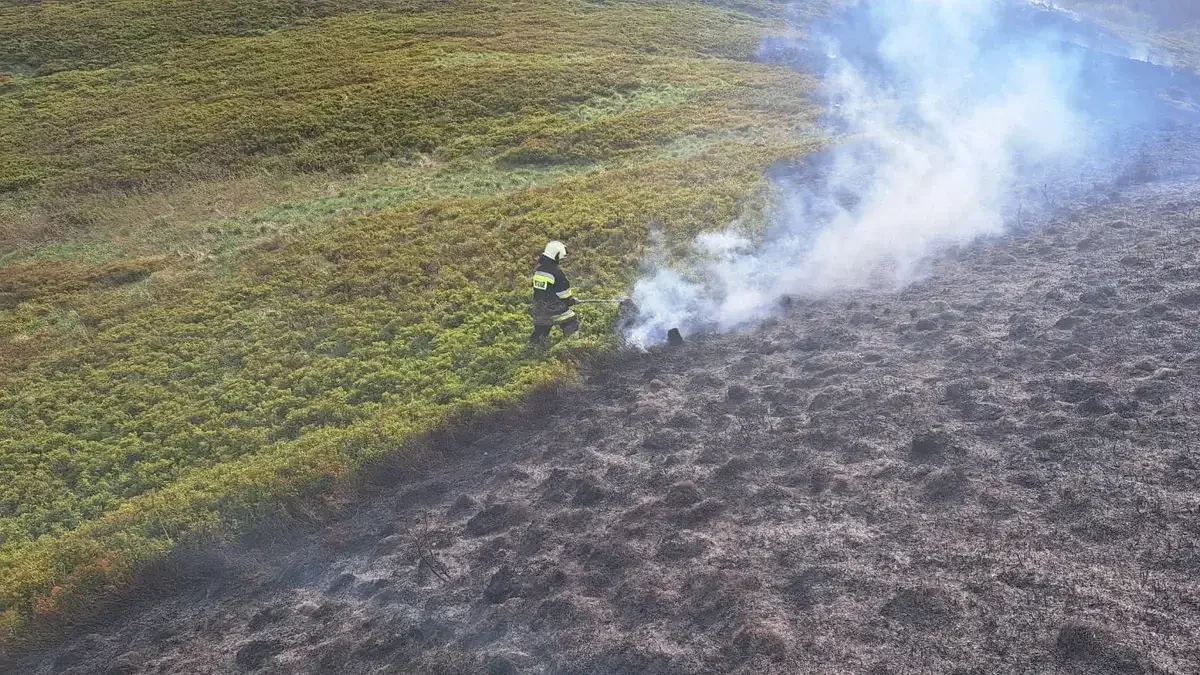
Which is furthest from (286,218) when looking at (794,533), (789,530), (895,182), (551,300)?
(794,533)

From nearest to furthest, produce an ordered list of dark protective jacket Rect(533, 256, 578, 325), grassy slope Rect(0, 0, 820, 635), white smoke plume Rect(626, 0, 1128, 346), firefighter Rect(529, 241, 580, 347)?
grassy slope Rect(0, 0, 820, 635) < firefighter Rect(529, 241, 580, 347) < dark protective jacket Rect(533, 256, 578, 325) < white smoke plume Rect(626, 0, 1128, 346)

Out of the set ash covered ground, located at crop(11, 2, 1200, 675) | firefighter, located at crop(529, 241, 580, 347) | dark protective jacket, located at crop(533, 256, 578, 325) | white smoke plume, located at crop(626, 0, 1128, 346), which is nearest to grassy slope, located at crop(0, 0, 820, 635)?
firefighter, located at crop(529, 241, 580, 347)

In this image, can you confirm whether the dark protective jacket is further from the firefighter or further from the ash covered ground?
the ash covered ground

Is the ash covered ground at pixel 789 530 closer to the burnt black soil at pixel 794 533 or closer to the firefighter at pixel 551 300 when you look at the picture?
the burnt black soil at pixel 794 533

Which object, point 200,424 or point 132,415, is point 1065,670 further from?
point 132,415

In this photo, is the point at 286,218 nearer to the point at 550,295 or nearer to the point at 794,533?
the point at 550,295

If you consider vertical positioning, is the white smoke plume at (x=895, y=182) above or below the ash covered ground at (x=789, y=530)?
above

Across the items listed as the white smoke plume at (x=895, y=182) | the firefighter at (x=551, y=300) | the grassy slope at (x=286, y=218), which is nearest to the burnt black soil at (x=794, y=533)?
the firefighter at (x=551, y=300)
